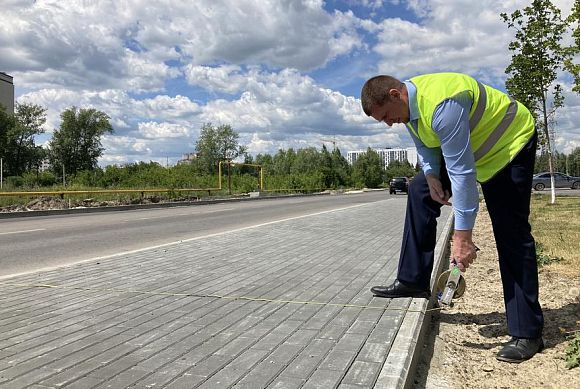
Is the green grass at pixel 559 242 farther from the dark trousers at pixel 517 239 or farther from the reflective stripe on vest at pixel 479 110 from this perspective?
the reflective stripe on vest at pixel 479 110

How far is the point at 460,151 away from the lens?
2.96 metres

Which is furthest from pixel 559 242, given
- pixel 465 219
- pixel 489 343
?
pixel 465 219

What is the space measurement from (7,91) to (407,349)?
10788cm

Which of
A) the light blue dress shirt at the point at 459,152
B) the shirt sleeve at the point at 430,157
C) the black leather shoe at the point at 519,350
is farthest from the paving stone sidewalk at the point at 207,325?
the shirt sleeve at the point at 430,157

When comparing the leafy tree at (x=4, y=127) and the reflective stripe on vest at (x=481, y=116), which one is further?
the leafy tree at (x=4, y=127)

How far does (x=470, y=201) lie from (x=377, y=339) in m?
1.09

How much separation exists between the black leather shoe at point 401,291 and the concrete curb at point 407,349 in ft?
0.19

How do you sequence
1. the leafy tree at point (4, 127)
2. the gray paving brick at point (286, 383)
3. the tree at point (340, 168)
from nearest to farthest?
the gray paving brick at point (286, 383) → the leafy tree at point (4, 127) → the tree at point (340, 168)

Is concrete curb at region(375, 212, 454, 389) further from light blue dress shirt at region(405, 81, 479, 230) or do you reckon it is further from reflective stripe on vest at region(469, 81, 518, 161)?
reflective stripe on vest at region(469, 81, 518, 161)

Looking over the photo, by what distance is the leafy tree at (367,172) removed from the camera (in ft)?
319

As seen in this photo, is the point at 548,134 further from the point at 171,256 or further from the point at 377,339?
the point at 377,339

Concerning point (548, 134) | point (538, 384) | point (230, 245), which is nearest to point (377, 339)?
point (538, 384)

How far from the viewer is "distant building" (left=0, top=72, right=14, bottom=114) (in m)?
91.2

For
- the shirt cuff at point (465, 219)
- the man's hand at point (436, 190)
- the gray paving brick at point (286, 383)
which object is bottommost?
the gray paving brick at point (286, 383)
